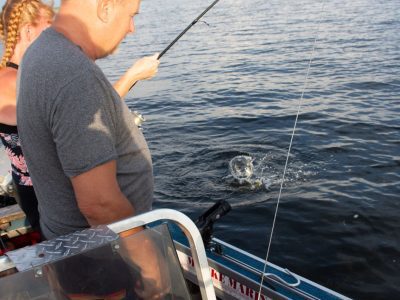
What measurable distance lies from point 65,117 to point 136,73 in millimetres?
1538

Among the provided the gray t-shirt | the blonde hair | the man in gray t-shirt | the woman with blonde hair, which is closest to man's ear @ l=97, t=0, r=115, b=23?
the man in gray t-shirt

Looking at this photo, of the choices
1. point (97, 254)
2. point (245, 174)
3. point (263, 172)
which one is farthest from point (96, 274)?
point (263, 172)

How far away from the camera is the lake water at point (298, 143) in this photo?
5.38 meters

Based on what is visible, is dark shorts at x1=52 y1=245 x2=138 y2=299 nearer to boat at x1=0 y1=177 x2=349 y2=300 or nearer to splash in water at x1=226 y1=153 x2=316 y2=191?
boat at x1=0 y1=177 x2=349 y2=300

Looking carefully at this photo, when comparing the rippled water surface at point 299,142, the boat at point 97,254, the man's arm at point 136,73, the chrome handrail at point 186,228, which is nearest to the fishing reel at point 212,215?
the man's arm at point 136,73

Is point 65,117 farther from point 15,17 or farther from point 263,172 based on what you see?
point 263,172

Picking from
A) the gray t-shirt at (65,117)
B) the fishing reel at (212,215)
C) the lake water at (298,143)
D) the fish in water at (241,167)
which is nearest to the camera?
the gray t-shirt at (65,117)

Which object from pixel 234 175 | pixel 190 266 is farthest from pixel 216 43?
pixel 190 266

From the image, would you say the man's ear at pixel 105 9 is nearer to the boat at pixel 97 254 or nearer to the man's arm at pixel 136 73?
the boat at pixel 97 254

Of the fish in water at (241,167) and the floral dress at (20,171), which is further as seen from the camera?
the fish in water at (241,167)

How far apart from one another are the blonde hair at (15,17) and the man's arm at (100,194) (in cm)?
159

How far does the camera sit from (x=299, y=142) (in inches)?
329

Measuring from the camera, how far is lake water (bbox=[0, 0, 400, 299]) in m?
5.38

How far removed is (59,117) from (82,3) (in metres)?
0.46
